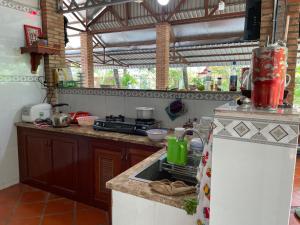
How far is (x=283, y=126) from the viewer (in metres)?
0.66

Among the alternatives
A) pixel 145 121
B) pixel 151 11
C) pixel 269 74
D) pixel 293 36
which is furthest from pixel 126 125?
pixel 151 11

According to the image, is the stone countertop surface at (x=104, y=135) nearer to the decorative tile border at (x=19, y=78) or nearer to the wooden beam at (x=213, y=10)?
the decorative tile border at (x=19, y=78)

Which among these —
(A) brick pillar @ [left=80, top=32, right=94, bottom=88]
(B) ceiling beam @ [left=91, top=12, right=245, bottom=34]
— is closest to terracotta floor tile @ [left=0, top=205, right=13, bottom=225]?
(A) brick pillar @ [left=80, top=32, right=94, bottom=88]

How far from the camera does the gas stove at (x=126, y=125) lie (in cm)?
230

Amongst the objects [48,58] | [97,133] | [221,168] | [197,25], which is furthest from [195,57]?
[221,168]

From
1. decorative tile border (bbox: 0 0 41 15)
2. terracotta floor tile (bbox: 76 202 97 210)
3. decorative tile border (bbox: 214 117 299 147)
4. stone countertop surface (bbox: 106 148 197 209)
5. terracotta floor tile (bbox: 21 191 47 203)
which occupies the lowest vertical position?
terracotta floor tile (bbox: 76 202 97 210)

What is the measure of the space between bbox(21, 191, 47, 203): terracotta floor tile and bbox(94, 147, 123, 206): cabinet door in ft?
2.44

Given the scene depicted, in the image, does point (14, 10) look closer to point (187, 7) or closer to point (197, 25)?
point (187, 7)

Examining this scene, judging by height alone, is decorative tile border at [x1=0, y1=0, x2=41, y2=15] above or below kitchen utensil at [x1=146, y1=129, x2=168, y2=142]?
above

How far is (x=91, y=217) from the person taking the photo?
2.32 m

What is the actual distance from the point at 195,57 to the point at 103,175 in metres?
7.10

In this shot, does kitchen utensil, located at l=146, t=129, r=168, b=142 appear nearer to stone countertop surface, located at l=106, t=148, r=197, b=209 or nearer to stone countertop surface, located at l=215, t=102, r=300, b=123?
stone countertop surface, located at l=106, t=148, r=197, b=209

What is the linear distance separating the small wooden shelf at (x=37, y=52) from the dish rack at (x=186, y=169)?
2.28 meters

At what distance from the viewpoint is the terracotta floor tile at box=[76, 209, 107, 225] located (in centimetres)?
224
